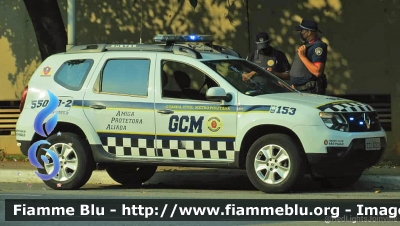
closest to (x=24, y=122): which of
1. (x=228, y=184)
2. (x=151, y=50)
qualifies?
(x=151, y=50)

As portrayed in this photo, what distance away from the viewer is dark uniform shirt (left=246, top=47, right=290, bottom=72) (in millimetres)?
13195

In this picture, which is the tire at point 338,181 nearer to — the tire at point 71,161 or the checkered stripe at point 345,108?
the checkered stripe at point 345,108

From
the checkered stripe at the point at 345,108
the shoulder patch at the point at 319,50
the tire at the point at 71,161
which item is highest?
the shoulder patch at the point at 319,50

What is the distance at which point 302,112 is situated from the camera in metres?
10.5

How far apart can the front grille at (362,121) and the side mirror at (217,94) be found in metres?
1.37

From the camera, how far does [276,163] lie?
10.7m

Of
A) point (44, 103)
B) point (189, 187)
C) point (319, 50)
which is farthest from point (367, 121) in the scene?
point (44, 103)

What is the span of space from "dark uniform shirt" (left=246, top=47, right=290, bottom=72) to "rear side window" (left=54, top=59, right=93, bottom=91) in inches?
106

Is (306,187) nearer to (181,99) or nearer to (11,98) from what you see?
(181,99)

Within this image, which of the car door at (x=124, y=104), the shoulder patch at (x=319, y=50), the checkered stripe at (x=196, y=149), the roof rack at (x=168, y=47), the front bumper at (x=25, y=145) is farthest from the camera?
the shoulder patch at (x=319, y=50)

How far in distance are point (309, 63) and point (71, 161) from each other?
136 inches

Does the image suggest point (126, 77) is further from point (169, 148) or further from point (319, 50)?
point (319, 50)

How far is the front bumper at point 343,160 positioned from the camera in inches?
414

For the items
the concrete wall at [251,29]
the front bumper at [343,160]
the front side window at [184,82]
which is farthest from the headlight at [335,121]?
the concrete wall at [251,29]
